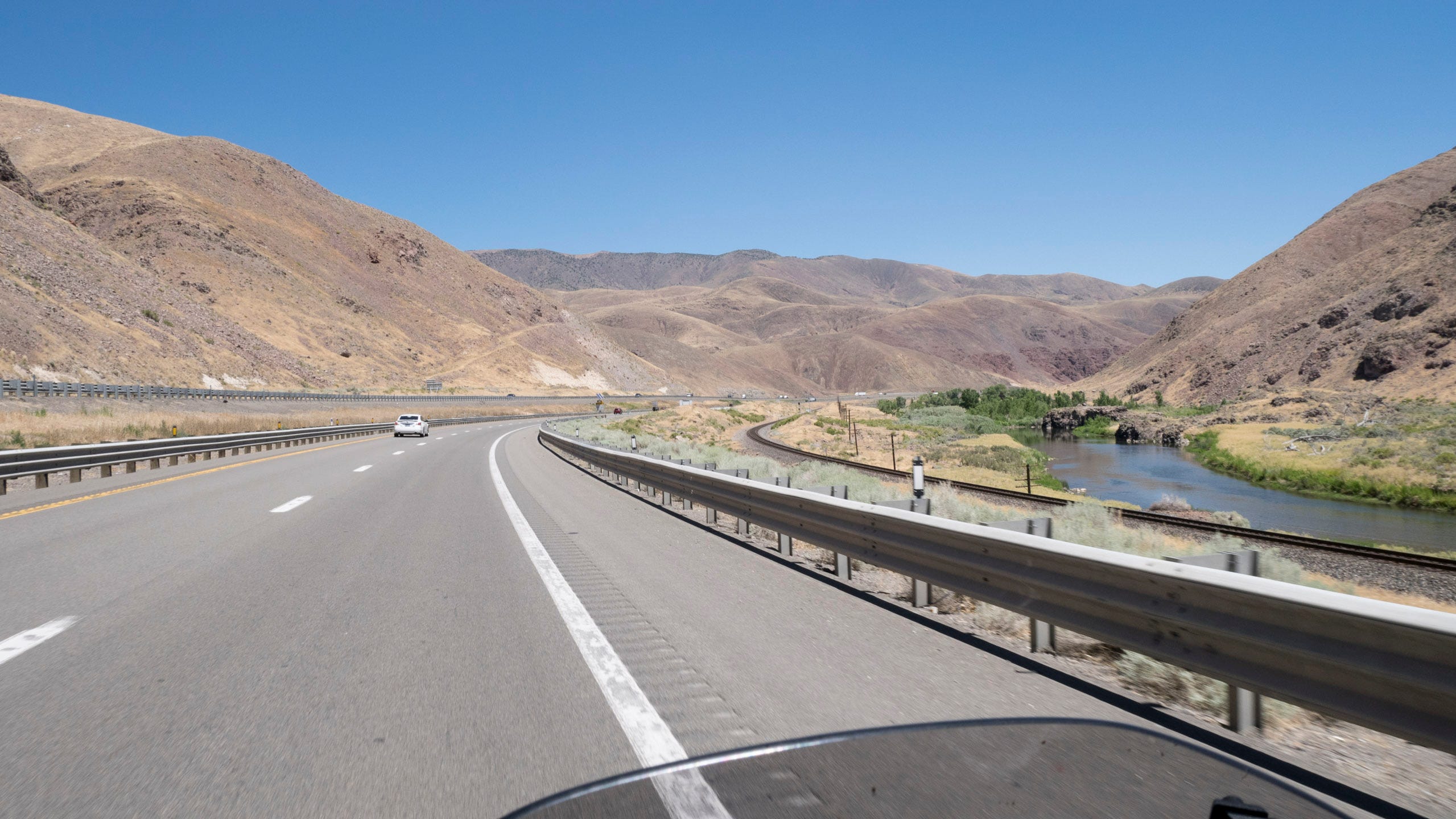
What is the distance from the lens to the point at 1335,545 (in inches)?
537

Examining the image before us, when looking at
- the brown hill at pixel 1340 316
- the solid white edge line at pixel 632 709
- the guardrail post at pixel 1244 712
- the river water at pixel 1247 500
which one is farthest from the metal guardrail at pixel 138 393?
the brown hill at pixel 1340 316

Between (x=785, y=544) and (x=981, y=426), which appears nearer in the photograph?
(x=785, y=544)

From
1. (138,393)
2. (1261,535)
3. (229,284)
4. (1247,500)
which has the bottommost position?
(1247,500)

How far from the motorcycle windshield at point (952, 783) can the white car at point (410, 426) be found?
137ft

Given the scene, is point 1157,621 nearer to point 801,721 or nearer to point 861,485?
point 801,721

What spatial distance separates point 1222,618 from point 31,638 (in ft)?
22.4

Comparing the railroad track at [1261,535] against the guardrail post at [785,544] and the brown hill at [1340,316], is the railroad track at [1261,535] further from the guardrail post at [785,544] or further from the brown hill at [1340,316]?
the brown hill at [1340,316]

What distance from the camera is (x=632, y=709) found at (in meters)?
4.23

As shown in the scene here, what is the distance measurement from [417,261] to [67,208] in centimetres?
3882

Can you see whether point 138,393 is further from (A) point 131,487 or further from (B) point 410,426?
(A) point 131,487

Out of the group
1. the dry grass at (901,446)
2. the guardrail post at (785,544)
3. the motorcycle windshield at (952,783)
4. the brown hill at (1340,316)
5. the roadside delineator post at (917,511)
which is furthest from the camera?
the brown hill at (1340,316)

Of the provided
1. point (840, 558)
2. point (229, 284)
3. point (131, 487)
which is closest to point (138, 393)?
point (131, 487)

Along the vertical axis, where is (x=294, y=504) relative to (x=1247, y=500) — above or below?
above

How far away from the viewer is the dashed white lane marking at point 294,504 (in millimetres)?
12438
